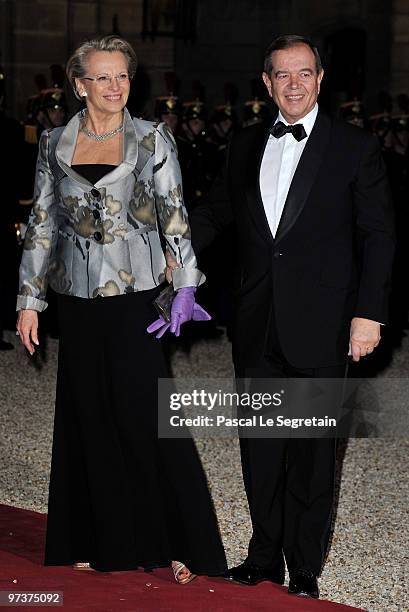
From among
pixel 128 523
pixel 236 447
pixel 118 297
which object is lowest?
pixel 236 447

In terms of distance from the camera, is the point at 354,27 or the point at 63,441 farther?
the point at 354,27

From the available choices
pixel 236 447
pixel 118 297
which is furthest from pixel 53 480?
pixel 236 447

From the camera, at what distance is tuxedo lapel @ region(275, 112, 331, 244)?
372 cm

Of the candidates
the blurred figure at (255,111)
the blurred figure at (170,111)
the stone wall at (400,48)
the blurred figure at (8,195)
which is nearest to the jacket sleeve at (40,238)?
the blurred figure at (8,195)

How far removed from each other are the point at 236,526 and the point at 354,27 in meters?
14.2

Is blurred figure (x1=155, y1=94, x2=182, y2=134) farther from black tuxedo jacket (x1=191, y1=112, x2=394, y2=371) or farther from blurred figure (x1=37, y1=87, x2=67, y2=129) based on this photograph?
black tuxedo jacket (x1=191, y1=112, x2=394, y2=371)

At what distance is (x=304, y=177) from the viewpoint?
3.73 m

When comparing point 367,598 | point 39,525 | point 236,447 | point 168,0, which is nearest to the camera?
point 367,598

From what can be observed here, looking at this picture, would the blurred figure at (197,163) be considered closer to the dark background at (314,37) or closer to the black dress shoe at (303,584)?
the black dress shoe at (303,584)

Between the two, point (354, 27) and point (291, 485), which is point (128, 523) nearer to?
point (291, 485)

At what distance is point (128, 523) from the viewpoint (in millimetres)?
3914

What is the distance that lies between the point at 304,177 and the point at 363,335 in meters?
0.51

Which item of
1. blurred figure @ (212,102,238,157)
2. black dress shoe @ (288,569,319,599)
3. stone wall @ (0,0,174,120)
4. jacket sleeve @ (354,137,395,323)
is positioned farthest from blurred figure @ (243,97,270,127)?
black dress shoe @ (288,569,319,599)

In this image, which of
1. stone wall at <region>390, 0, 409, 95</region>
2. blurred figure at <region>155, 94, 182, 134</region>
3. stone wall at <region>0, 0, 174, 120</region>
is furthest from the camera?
stone wall at <region>390, 0, 409, 95</region>
